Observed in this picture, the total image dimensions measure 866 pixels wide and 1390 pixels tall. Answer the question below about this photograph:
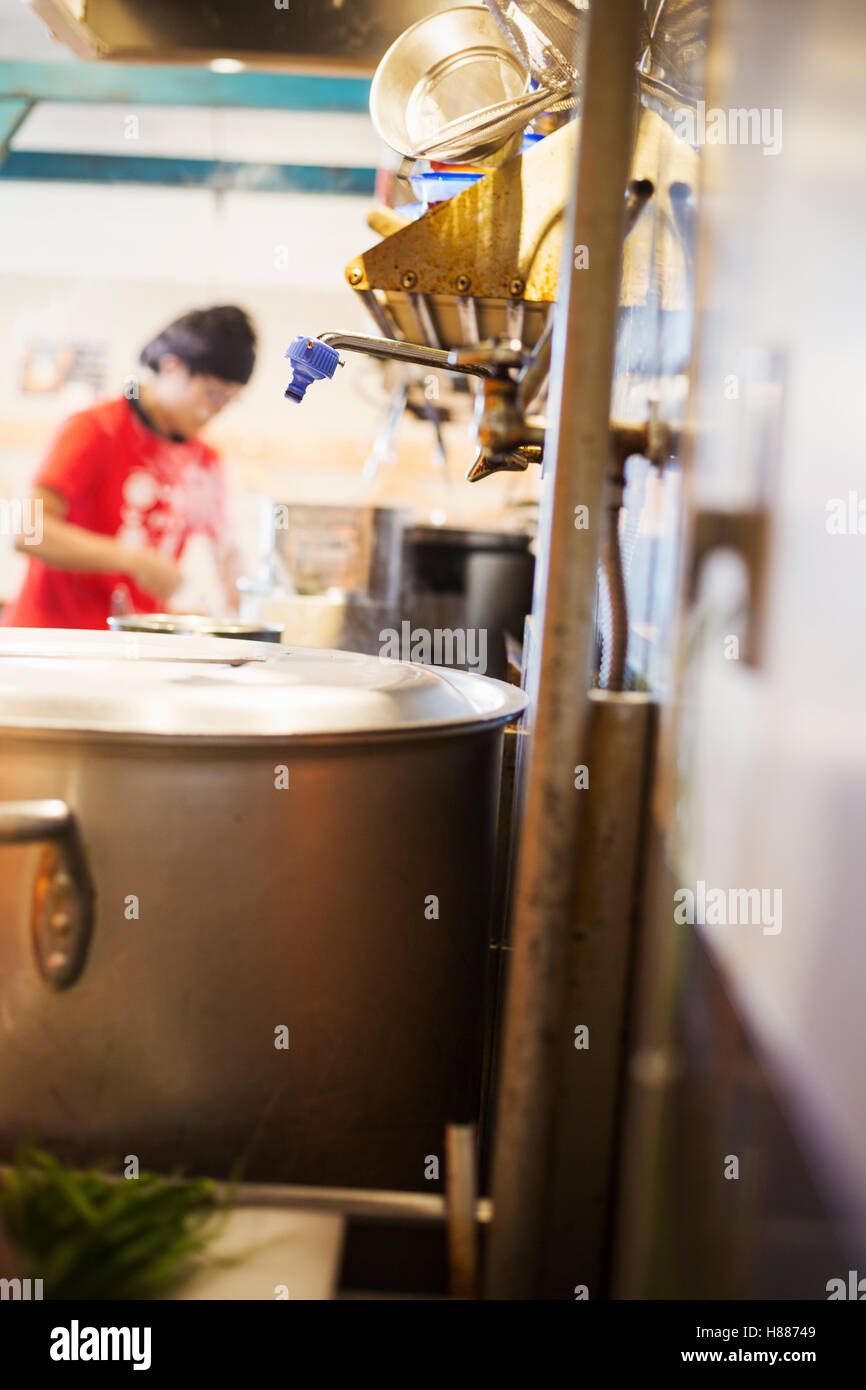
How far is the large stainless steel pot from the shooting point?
2.54 feet

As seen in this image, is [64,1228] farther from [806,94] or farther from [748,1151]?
[806,94]

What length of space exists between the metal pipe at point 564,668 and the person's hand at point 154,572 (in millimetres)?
1997

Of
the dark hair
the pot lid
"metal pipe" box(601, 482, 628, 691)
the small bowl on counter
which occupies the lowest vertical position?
the pot lid

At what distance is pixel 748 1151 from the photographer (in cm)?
70

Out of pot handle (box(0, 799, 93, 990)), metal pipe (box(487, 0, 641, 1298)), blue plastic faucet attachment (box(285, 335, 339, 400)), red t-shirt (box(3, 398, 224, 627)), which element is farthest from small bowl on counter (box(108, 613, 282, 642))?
red t-shirt (box(3, 398, 224, 627))

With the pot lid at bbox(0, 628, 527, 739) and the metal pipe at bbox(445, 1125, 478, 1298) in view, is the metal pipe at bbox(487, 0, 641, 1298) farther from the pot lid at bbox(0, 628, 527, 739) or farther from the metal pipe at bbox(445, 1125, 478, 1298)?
the pot lid at bbox(0, 628, 527, 739)

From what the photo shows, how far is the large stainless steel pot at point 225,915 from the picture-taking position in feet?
2.54

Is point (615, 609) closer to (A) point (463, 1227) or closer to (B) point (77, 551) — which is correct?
(A) point (463, 1227)

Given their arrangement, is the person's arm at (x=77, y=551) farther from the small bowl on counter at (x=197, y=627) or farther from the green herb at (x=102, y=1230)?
the green herb at (x=102, y=1230)

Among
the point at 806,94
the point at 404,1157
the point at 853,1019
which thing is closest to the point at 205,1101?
the point at 404,1157

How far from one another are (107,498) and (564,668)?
7.41 feet

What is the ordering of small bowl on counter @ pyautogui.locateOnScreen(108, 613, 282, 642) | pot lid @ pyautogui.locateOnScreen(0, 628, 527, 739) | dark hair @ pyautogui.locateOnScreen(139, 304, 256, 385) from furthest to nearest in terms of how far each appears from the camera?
dark hair @ pyautogui.locateOnScreen(139, 304, 256, 385) < small bowl on counter @ pyautogui.locateOnScreen(108, 613, 282, 642) < pot lid @ pyautogui.locateOnScreen(0, 628, 527, 739)

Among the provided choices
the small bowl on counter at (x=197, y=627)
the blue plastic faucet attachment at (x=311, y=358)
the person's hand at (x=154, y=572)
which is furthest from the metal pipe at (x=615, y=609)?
the person's hand at (x=154, y=572)

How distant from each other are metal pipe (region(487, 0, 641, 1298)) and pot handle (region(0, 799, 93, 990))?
0.31m
